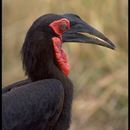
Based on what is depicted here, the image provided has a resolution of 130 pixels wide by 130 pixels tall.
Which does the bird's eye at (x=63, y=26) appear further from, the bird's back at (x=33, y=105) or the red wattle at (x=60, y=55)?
the bird's back at (x=33, y=105)

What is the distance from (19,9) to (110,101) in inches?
45.3

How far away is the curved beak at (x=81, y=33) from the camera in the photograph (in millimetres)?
3807

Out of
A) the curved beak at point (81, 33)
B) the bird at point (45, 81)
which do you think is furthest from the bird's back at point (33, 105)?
the curved beak at point (81, 33)

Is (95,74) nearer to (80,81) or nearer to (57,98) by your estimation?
(80,81)

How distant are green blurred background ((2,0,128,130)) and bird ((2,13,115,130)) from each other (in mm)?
1869

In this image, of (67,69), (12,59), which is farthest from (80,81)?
(67,69)

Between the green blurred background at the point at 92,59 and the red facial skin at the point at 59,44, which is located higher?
the red facial skin at the point at 59,44

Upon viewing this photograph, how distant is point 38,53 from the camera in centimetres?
372

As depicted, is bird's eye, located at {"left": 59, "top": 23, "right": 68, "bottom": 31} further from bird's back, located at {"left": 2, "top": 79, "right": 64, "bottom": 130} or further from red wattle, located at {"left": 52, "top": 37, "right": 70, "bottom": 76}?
bird's back, located at {"left": 2, "top": 79, "right": 64, "bottom": 130}

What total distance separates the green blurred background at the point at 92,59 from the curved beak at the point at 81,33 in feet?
6.06

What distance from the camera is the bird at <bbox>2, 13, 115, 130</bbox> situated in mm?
3604

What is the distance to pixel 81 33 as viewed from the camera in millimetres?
3852

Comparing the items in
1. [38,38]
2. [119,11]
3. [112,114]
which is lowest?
[112,114]

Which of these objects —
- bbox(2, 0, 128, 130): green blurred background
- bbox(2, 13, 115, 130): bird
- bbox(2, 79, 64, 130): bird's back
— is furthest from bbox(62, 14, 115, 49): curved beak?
bbox(2, 0, 128, 130): green blurred background
